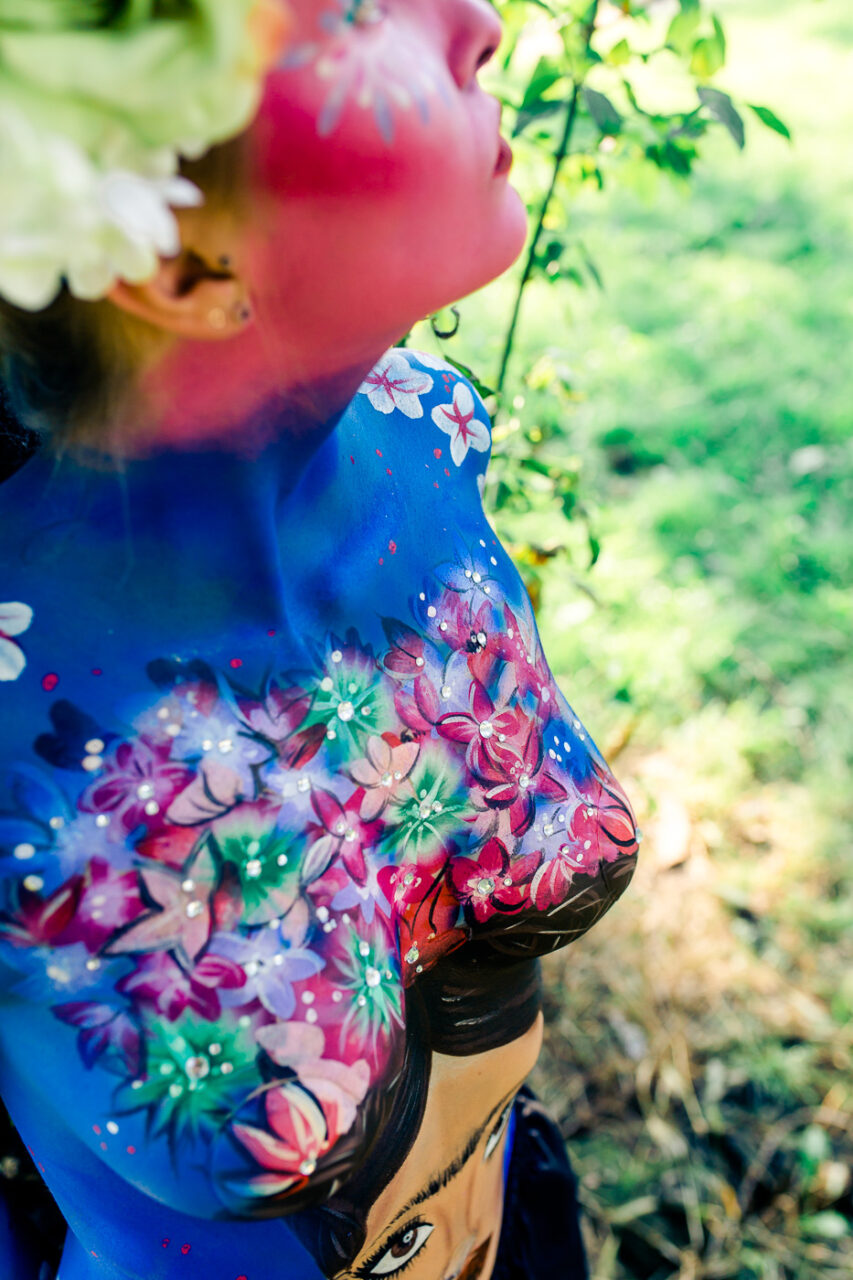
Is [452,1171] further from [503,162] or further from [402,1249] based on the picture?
[503,162]

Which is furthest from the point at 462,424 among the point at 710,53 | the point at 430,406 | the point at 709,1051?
the point at 709,1051

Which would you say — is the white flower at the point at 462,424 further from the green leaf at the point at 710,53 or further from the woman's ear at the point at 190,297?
the green leaf at the point at 710,53

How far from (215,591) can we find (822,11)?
5728 mm

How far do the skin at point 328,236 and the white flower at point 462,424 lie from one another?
0.19 meters

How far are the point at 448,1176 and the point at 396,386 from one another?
593 mm

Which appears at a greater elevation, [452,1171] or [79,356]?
[79,356]

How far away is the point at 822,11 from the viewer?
205 inches

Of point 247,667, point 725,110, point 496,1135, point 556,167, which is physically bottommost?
point 496,1135

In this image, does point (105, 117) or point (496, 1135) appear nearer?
point (105, 117)

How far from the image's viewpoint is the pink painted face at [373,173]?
0.51 meters

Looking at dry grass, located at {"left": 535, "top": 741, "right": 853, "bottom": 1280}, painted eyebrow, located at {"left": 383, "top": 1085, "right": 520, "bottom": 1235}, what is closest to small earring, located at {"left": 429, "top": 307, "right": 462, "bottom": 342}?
painted eyebrow, located at {"left": 383, "top": 1085, "right": 520, "bottom": 1235}

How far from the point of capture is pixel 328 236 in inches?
21.8

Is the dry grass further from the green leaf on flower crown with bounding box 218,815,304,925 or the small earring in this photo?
the green leaf on flower crown with bounding box 218,815,304,925

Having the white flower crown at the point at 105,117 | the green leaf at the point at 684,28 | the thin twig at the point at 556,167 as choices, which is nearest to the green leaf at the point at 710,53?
the green leaf at the point at 684,28
